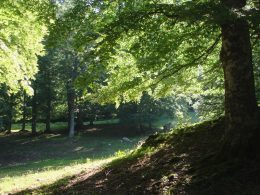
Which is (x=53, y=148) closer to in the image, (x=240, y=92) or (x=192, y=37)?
(x=192, y=37)

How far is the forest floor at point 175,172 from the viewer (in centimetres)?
632

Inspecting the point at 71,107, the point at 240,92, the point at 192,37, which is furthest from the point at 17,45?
the point at 71,107

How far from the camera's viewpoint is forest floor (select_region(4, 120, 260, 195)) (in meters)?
6.32

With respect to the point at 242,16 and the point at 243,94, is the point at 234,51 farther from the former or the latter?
the point at 242,16

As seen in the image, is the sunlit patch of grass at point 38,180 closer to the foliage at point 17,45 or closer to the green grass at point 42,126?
the foliage at point 17,45

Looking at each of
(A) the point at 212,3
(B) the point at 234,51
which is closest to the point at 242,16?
(A) the point at 212,3

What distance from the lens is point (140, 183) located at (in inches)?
292

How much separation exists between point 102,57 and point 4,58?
9.55 metres

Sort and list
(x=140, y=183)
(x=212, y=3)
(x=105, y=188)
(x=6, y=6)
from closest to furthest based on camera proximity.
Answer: (x=212, y=3), (x=140, y=183), (x=105, y=188), (x=6, y=6)

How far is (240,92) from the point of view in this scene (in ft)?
23.0

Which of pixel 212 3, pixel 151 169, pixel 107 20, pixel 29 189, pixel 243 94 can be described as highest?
pixel 107 20

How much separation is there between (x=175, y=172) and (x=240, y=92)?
1.89 meters

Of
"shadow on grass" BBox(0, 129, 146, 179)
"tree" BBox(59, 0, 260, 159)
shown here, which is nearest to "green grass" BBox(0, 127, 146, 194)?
"shadow on grass" BBox(0, 129, 146, 179)

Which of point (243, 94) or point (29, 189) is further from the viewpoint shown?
point (29, 189)
